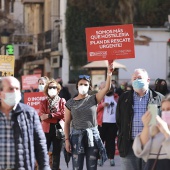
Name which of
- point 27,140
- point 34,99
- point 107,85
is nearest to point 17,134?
point 27,140

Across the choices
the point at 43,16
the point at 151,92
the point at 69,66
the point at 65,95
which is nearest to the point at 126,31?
the point at 151,92

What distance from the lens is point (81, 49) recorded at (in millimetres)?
32156

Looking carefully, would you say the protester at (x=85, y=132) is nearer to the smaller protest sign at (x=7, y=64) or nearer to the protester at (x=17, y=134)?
the protester at (x=17, y=134)

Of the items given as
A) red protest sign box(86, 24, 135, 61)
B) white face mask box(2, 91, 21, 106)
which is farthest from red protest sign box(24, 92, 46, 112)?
white face mask box(2, 91, 21, 106)

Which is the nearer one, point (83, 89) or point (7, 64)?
point (83, 89)

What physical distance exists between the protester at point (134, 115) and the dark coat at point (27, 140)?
2141 millimetres

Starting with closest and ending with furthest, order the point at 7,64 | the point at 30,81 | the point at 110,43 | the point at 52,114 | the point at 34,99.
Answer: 1. the point at 110,43
2. the point at 52,114
3. the point at 34,99
4. the point at 7,64
5. the point at 30,81

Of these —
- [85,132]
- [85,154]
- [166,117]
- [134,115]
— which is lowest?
[85,154]

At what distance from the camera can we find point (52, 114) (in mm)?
11055

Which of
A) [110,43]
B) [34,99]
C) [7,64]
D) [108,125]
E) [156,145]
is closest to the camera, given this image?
[156,145]

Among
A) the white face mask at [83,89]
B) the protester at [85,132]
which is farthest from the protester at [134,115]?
the white face mask at [83,89]

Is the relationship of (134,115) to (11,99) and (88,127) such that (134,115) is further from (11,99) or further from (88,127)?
(11,99)

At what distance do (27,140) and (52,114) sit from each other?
4672 millimetres

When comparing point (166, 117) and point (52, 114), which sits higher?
point (166, 117)
